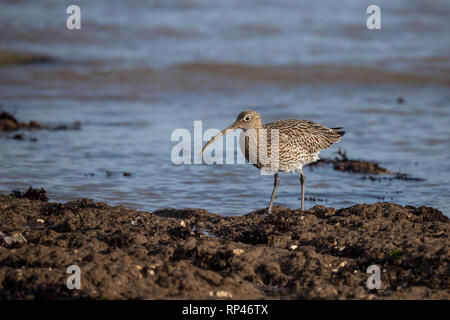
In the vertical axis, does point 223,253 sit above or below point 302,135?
below

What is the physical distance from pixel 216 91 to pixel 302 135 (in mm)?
8976

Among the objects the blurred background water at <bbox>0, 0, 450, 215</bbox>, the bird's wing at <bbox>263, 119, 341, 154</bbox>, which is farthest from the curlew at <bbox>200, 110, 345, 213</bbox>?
the blurred background water at <bbox>0, 0, 450, 215</bbox>

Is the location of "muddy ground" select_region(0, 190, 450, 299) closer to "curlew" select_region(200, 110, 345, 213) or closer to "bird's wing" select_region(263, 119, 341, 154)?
"curlew" select_region(200, 110, 345, 213)

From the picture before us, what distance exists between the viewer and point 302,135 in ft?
25.6

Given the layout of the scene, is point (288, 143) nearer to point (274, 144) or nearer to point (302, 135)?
point (274, 144)

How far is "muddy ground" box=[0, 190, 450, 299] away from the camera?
4762 millimetres

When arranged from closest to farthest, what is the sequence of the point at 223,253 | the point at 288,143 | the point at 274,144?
the point at 223,253
the point at 274,144
the point at 288,143

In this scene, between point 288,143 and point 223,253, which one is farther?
point 288,143

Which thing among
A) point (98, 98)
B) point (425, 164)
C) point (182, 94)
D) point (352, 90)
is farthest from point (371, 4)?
point (425, 164)

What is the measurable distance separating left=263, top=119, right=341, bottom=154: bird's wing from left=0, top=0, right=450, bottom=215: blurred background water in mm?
853

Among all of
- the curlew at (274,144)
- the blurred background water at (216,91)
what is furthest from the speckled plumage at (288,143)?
the blurred background water at (216,91)

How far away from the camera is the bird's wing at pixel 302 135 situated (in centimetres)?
759

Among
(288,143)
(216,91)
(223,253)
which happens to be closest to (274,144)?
(288,143)

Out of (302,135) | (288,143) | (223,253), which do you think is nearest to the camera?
(223,253)
